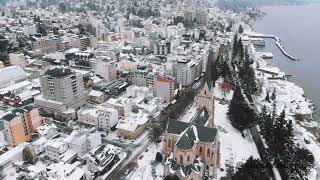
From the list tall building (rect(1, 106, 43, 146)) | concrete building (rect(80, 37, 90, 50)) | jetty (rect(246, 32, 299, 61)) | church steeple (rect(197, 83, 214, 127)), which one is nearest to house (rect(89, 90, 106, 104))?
tall building (rect(1, 106, 43, 146))

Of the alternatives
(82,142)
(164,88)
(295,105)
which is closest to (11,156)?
(82,142)

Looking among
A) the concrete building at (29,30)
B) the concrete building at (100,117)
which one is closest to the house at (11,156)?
the concrete building at (100,117)

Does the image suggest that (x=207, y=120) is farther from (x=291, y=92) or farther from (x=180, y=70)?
(x=291, y=92)

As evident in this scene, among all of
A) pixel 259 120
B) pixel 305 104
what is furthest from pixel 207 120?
pixel 305 104

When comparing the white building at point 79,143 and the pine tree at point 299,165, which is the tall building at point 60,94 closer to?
the white building at point 79,143

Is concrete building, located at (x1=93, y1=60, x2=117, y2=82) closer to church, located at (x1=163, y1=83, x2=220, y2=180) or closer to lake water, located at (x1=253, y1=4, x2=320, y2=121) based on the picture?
church, located at (x1=163, y1=83, x2=220, y2=180)
